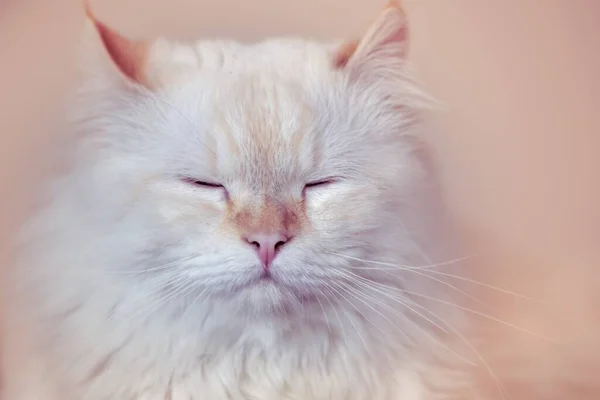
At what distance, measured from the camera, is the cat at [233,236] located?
859 millimetres

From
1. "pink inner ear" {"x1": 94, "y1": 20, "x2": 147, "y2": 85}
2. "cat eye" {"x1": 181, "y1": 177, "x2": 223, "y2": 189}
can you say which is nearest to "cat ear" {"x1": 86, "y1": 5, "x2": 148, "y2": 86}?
"pink inner ear" {"x1": 94, "y1": 20, "x2": 147, "y2": 85}

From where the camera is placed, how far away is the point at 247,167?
865mm

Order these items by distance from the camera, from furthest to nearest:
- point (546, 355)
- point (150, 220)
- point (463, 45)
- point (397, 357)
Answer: point (463, 45) → point (546, 355) → point (397, 357) → point (150, 220)

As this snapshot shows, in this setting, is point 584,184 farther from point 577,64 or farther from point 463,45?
point 463,45

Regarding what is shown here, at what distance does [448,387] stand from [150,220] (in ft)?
1.77

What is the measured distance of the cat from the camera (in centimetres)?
86

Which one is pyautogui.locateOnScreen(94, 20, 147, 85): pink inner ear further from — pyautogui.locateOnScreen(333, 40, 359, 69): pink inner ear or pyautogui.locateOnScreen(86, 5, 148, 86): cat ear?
pyautogui.locateOnScreen(333, 40, 359, 69): pink inner ear

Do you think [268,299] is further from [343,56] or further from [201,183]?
[343,56]

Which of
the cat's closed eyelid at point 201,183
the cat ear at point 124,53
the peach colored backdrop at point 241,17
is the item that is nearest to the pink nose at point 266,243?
the cat's closed eyelid at point 201,183

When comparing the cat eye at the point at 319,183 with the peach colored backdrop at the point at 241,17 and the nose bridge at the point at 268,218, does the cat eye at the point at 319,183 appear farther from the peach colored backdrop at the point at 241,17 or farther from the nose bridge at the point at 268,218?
the peach colored backdrop at the point at 241,17

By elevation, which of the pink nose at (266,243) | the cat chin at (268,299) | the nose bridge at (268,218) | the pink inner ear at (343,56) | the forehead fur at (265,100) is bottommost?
the cat chin at (268,299)

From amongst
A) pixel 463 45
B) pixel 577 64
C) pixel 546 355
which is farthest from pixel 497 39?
pixel 546 355

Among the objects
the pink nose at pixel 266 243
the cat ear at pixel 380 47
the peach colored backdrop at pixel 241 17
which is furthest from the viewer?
the peach colored backdrop at pixel 241 17

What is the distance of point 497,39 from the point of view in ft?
4.26
